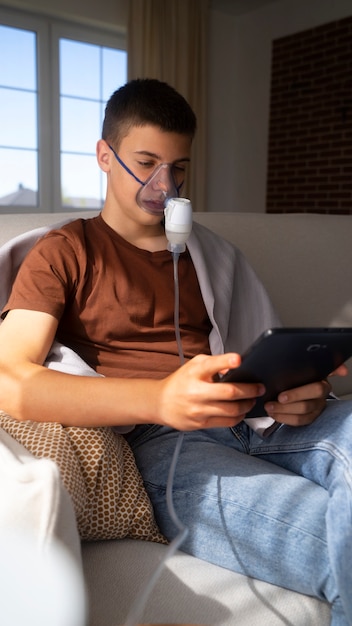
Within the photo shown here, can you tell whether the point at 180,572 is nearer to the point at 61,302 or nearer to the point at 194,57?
the point at 61,302

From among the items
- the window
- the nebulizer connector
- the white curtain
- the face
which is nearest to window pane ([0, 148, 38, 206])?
the window

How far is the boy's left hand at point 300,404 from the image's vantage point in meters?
1.02

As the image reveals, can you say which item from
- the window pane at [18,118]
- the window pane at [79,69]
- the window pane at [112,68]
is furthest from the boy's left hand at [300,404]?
the window pane at [112,68]

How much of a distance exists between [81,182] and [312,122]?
2036mm

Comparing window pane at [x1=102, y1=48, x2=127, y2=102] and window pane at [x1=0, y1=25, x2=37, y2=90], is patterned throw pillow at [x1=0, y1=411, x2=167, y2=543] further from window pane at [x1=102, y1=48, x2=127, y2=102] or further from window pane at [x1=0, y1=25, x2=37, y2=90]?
window pane at [x1=102, y1=48, x2=127, y2=102]

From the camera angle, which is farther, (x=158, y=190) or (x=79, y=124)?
(x=79, y=124)

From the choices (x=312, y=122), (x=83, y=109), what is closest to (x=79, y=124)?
(x=83, y=109)

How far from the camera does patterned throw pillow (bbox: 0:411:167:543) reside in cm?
91

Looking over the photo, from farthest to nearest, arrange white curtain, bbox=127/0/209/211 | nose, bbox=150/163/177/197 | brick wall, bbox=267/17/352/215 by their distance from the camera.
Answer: white curtain, bbox=127/0/209/211 → brick wall, bbox=267/17/352/215 → nose, bbox=150/163/177/197

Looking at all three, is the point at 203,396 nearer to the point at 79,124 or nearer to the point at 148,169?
the point at 148,169

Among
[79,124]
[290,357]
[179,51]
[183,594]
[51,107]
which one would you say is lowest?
[183,594]

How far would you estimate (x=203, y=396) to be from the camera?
847 mm

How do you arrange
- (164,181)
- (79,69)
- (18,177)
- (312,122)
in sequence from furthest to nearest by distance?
(312,122)
(79,69)
(18,177)
(164,181)

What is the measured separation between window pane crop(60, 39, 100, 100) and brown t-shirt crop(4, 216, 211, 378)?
14.5 ft
